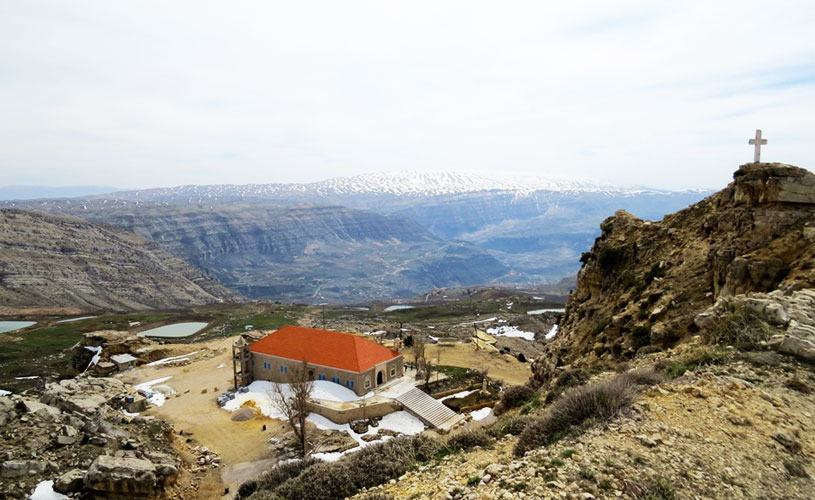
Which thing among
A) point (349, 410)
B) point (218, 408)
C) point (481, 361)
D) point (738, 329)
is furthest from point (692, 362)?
point (481, 361)

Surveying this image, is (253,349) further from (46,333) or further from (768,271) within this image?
(46,333)

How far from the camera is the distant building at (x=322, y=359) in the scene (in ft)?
102

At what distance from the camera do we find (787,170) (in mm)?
18031

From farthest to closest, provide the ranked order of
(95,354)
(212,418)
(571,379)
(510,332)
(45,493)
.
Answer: (510,332)
(95,354)
(212,418)
(571,379)
(45,493)

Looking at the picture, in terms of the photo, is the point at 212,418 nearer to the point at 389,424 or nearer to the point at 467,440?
the point at 389,424

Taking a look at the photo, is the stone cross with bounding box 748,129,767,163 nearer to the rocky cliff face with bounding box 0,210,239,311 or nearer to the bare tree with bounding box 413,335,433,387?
the bare tree with bounding box 413,335,433,387

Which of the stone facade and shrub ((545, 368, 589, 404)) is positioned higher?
shrub ((545, 368, 589, 404))

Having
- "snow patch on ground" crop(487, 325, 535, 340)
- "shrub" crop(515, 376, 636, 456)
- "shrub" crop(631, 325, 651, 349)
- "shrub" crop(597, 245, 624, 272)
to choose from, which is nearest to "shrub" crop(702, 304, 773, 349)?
"shrub" crop(631, 325, 651, 349)

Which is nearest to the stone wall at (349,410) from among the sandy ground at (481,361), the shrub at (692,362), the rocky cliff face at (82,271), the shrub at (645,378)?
the sandy ground at (481,361)

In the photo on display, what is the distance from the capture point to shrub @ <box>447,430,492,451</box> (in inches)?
464

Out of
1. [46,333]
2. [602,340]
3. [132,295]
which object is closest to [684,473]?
[602,340]

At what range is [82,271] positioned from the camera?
384ft

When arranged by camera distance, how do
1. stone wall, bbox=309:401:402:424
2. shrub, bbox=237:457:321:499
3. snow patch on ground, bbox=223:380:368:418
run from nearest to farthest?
1. shrub, bbox=237:457:321:499
2. stone wall, bbox=309:401:402:424
3. snow patch on ground, bbox=223:380:368:418

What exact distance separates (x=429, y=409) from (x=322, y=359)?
27.4 feet
